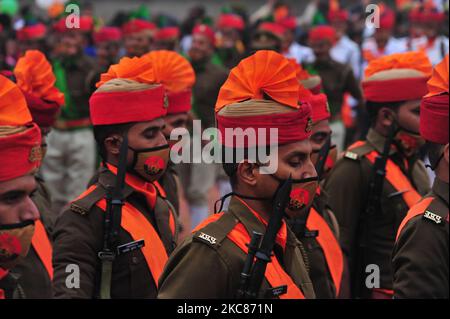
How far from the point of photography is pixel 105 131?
599cm

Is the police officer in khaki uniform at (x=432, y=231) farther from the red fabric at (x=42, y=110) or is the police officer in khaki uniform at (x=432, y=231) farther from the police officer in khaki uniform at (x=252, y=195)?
the red fabric at (x=42, y=110)

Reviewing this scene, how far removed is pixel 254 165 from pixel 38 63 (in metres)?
3.25

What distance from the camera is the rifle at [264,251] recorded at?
4.20m

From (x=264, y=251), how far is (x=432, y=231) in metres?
0.89

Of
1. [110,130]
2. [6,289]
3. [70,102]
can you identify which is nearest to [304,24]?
[70,102]

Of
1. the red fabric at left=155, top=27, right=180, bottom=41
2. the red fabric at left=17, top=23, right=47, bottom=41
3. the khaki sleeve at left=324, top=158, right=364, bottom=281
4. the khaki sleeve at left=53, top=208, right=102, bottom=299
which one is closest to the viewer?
the khaki sleeve at left=53, top=208, right=102, bottom=299

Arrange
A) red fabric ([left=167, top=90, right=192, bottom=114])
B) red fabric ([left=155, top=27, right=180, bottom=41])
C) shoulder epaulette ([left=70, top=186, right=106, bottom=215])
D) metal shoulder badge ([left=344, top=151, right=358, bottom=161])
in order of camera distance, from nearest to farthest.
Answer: shoulder epaulette ([left=70, top=186, right=106, bottom=215]), metal shoulder badge ([left=344, top=151, right=358, bottom=161]), red fabric ([left=167, top=90, right=192, bottom=114]), red fabric ([left=155, top=27, right=180, bottom=41])

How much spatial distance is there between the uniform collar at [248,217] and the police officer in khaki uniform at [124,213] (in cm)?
113

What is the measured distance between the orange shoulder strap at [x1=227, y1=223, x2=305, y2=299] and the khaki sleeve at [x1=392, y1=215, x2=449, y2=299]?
502 millimetres

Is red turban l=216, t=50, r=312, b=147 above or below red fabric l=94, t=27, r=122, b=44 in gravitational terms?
above

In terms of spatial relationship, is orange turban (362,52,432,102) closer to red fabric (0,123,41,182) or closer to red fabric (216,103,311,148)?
red fabric (216,103,311,148)

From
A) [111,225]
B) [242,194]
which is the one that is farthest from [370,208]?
[242,194]

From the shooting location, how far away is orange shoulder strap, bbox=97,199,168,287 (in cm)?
555

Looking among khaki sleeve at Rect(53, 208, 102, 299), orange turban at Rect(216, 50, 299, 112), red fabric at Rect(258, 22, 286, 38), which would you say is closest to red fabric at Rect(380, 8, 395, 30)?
red fabric at Rect(258, 22, 286, 38)
